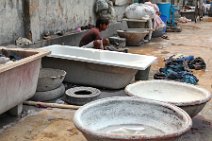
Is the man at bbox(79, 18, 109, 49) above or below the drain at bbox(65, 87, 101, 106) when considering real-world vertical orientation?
above

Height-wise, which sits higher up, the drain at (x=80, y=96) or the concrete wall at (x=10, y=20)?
the concrete wall at (x=10, y=20)

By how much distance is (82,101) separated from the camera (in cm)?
514

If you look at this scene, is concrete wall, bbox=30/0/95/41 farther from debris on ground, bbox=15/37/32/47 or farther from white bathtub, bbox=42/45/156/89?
white bathtub, bbox=42/45/156/89

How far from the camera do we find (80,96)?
5.18 m

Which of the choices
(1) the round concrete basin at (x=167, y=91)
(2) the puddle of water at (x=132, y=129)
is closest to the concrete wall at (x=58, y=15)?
(1) the round concrete basin at (x=167, y=91)

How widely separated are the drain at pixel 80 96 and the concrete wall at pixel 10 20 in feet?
5.70

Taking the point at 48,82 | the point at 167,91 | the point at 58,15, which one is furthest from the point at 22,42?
the point at 167,91

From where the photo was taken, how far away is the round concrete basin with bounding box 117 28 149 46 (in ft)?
33.8

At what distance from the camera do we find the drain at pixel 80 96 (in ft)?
16.9

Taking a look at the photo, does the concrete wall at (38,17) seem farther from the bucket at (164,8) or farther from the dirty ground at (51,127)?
the bucket at (164,8)

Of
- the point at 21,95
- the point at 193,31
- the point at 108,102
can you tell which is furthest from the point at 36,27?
the point at 193,31

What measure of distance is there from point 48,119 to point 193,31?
11146 millimetres

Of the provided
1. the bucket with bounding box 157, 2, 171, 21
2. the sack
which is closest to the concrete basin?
the sack

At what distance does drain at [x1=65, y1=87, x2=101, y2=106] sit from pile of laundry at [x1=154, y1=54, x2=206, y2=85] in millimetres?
1776
